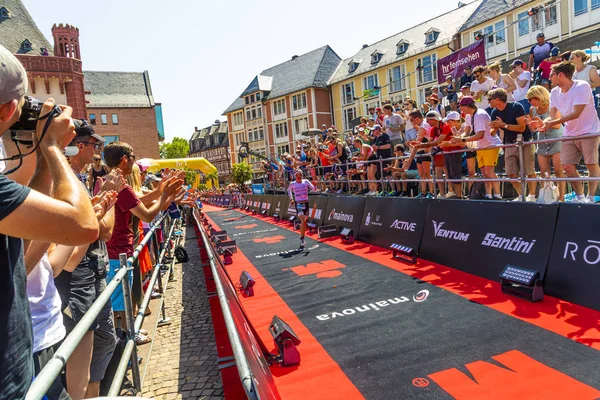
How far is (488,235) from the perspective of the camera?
253 inches

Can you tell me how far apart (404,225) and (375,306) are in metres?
3.42

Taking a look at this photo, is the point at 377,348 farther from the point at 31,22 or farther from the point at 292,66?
the point at 292,66

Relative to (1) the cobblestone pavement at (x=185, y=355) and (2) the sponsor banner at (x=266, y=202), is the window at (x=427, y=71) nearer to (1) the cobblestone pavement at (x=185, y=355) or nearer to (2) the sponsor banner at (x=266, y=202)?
(2) the sponsor banner at (x=266, y=202)

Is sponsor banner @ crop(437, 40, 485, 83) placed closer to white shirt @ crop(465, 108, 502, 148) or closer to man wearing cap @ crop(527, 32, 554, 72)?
man wearing cap @ crop(527, 32, 554, 72)

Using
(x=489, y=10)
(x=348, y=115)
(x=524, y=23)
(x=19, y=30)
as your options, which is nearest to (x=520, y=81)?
(x=524, y=23)

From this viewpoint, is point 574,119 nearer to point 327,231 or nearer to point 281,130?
point 327,231

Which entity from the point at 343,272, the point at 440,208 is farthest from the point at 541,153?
the point at 343,272

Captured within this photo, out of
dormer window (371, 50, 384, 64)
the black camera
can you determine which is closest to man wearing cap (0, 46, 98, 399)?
the black camera

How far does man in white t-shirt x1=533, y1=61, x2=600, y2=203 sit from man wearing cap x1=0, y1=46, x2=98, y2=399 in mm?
6567

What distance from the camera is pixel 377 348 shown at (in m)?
4.34

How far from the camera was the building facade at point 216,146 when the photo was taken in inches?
3472

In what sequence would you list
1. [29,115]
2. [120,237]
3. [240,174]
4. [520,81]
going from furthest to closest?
1. [240,174]
2. [520,81]
3. [120,237]
4. [29,115]

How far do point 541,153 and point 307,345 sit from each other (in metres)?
5.42

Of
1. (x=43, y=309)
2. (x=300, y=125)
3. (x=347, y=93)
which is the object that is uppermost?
(x=347, y=93)
